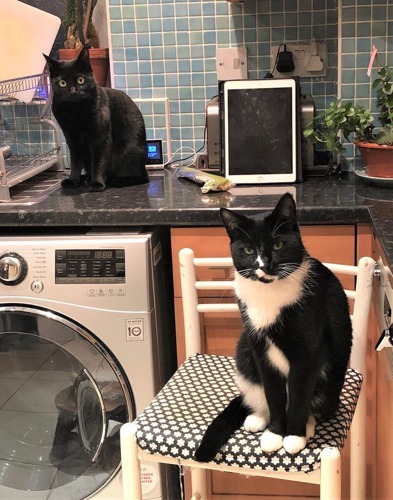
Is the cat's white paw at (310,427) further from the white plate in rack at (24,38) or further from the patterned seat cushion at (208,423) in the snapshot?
the white plate in rack at (24,38)

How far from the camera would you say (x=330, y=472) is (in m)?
1.22

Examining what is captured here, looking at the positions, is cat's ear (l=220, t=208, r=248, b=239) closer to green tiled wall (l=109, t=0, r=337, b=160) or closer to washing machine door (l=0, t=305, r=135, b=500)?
washing machine door (l=0, t=305, r=135, b=500)

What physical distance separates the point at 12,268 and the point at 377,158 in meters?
1.03

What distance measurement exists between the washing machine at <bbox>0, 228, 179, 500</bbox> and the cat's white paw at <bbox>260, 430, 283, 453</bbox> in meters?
0.61

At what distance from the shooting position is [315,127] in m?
2.16

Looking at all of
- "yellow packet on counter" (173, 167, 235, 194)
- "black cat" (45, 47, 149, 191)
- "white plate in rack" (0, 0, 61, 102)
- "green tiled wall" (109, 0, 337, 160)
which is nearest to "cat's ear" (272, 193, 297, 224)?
"yellow packet on counter" (173, 167, 235, 194)

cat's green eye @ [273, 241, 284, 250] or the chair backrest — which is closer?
cat's green eye @ [273, 241, 284, 250]

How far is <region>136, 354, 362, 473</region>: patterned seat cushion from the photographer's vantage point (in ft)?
4.12

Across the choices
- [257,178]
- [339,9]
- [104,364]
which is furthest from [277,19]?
[104,364]

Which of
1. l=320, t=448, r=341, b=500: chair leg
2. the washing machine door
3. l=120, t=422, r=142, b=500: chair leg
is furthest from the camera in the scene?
the washing machine door

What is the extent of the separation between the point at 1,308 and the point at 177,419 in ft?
2.29

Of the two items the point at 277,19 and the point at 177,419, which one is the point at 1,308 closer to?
the point at 177,419

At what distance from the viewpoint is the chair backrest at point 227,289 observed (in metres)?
1.50

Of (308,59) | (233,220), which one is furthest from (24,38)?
(233,220)
